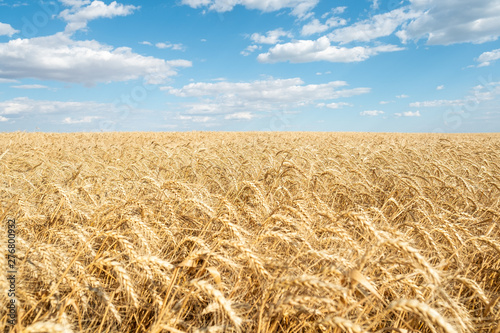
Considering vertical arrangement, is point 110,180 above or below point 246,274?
above

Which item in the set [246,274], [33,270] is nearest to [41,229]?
[33,270]

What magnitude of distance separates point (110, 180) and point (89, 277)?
224cm

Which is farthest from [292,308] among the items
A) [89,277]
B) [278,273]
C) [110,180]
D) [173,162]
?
[173,162]

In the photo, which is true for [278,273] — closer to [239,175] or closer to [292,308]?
[292,308]

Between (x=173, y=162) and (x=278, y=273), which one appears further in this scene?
(x=173, y=162)

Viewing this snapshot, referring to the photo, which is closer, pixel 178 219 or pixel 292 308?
pixel 292 308

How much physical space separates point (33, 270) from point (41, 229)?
96 centimetres

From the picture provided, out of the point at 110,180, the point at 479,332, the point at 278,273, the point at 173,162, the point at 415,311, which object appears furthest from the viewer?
the point at 173,162

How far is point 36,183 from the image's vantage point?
3.93 metres

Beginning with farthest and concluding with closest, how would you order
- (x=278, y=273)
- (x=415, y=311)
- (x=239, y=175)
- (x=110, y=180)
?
(x=239, y=175) < (x=110, y=180) < (x=278, y=273) < (x=415, y=311)

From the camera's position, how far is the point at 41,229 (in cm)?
253

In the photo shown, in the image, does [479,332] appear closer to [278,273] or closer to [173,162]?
[278,273]

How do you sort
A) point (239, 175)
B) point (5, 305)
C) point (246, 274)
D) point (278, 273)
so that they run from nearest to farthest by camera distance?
point (5, 305), point (278, 273), point (246, 274), point (239, 175)

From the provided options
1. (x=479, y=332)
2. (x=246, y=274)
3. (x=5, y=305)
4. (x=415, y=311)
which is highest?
(x=415, y=311)
